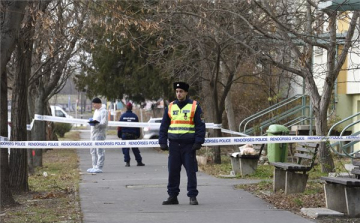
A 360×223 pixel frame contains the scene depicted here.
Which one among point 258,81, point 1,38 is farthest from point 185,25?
point 258,81

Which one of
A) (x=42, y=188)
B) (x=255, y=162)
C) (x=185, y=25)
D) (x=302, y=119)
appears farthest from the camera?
(x=302, y=119)

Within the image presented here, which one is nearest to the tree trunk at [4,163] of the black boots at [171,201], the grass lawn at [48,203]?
the grass lawn at [48,203]

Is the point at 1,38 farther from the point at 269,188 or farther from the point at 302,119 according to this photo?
the point at 302,119

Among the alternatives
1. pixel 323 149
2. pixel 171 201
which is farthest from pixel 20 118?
pixel 323 149

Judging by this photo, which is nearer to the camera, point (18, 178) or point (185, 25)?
point (18, 178)

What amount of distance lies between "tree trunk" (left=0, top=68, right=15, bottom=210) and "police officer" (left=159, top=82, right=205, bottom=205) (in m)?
2.30

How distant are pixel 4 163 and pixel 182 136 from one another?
8.89 feet

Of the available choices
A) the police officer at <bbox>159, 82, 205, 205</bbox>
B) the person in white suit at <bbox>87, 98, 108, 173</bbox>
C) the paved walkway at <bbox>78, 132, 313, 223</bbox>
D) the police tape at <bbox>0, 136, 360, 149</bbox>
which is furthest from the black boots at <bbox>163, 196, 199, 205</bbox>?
the person in white suit at <bbox>87, 98, 108, 173</bbox>

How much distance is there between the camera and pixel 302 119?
2302 centimetres

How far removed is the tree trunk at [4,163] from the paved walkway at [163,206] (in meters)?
Answer: 1.11

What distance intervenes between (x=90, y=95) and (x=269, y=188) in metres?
20.1

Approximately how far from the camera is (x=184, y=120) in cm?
1095

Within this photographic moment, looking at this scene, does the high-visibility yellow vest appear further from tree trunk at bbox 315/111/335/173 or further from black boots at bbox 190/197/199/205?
tree trunk at bbox 315/111/335/173

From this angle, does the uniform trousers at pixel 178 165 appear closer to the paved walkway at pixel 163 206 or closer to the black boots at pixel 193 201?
the black boots at pixel 193 201
